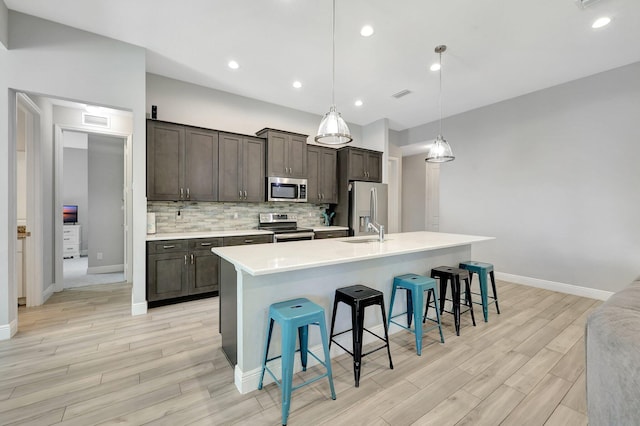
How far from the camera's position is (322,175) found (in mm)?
5258

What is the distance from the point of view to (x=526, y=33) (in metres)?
2.88

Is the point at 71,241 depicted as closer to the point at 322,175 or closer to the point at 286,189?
the point at 286,189

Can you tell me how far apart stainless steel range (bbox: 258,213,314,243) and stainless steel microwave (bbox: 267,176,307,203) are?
1.22 feet

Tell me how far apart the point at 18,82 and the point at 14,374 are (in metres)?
2.65

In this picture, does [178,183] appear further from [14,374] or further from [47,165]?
[14,374]

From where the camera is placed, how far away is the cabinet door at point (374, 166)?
554cm

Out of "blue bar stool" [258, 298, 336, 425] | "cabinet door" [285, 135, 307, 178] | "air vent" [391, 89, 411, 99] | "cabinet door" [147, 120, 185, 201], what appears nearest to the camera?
"blue bar stool" [258, 298, 336, 425]

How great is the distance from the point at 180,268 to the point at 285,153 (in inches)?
96.2

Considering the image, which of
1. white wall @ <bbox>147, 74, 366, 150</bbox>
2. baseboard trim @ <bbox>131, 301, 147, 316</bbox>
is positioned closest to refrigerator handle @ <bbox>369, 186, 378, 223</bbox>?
white wall @ <bbox>147, 74, 366, 150</bbox>

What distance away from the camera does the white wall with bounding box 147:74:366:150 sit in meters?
3.94

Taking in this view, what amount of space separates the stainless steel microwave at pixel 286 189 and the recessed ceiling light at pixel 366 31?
2.47 meters

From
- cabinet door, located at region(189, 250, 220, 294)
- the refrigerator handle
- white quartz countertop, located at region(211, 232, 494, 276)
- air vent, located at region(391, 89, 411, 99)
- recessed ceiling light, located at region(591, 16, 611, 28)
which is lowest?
cabinet door, located at region(189, 250, 220, 294)

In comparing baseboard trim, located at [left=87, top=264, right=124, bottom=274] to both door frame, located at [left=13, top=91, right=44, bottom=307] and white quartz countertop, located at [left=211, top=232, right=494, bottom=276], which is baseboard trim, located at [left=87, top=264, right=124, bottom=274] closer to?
door frame, located at [left=13, top=91, right=44, bottom=307]

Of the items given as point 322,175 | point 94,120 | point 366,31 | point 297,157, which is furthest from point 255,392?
point 94,120
